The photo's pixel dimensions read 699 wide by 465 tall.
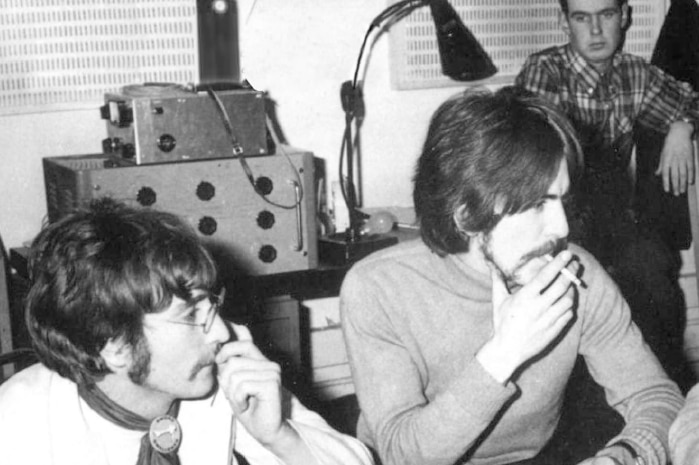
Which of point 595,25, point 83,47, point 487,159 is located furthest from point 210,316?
point 595,25

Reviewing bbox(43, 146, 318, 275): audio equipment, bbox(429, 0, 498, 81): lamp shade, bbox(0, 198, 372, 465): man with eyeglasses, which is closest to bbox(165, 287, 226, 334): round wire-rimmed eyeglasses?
bbox(0, 198, 372, 465): man with eyeglasses

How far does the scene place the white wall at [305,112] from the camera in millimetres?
3365

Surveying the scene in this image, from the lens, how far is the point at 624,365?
1.85m

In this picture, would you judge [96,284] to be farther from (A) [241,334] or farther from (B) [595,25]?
(B) [595,25]

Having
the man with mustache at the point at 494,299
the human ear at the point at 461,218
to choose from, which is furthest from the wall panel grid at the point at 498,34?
the human ear at the point at 461,218

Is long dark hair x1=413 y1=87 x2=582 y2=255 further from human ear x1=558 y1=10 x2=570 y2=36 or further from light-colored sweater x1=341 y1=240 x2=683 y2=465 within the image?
human ear x1=558 y1=10 x2=570 y2=36

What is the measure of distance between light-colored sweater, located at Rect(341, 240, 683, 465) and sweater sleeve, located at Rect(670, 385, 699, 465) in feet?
0.51

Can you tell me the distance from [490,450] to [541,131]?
2.11 feet

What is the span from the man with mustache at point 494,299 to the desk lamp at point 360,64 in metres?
1.25

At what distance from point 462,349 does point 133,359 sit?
66 cm

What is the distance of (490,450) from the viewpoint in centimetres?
187

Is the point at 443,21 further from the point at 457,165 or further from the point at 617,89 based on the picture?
the point at 457,165

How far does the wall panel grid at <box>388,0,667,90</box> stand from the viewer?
12.2 feet

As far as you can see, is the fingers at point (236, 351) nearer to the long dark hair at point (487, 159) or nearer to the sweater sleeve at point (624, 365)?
the long dark hair at point (487, 159)
